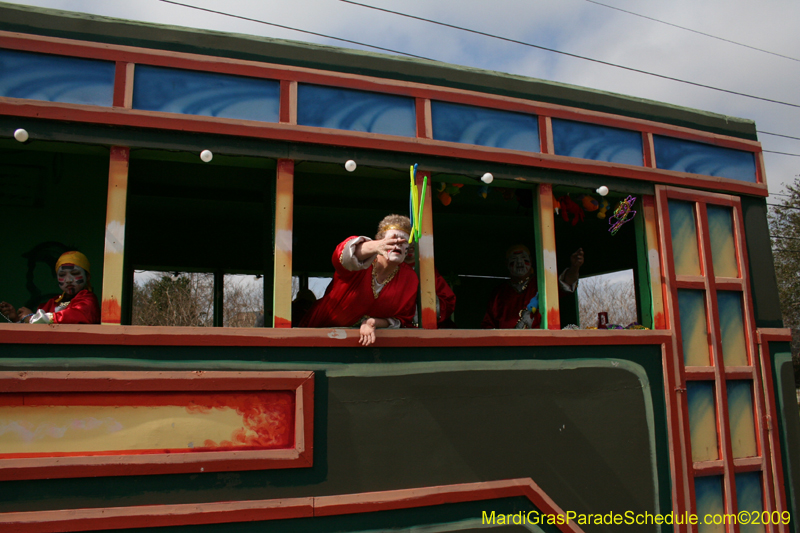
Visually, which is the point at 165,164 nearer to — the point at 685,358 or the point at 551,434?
the point at 551,434

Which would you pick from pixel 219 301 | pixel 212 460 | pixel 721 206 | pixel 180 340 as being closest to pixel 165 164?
pixel 180 340

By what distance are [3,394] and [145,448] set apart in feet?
2.07

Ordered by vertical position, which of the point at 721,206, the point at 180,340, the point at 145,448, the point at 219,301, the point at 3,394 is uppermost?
the point at 721,206

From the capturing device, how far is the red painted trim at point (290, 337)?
2.45 m

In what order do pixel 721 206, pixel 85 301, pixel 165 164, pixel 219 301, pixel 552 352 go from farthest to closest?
pixel 219 301 < pixel 721 206 < pixel 165 164 < pixel 552 352 < pixel 85 301

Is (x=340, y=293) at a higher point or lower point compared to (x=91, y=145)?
lower

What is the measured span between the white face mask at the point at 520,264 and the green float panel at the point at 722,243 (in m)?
1.42

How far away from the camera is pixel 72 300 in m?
2.89

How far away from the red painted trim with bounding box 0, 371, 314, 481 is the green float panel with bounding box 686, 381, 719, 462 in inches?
97.9

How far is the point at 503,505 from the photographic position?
305 cm

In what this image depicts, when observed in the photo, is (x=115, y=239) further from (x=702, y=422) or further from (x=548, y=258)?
(x=702, y=422)

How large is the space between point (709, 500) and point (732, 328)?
115 centimetres

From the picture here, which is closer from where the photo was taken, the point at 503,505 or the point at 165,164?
the point at 503,505

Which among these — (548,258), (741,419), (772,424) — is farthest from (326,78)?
(772,424)
